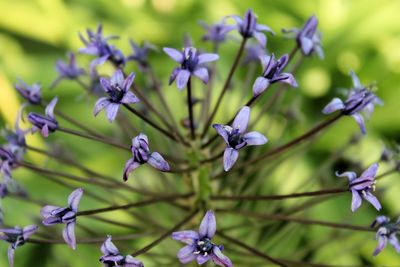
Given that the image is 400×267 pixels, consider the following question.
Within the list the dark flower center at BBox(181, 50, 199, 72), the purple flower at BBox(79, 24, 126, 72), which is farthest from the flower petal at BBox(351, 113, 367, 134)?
the purple flower at BBox(79, 24, 126, 72)

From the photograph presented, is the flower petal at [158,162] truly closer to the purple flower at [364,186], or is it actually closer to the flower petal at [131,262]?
the flower petal at [131,262]

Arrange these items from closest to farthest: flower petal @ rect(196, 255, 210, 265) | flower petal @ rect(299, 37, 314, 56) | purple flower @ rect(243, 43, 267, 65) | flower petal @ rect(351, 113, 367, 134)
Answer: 1. flower petal @ rect(196, 255, 210, 265)
2. flower petal @ rect(351, 113, 367, 134)
3. flower petal @ rect(299, 37, 314, 56)
4. purple flower @ rect(243, 43, 267, 65)

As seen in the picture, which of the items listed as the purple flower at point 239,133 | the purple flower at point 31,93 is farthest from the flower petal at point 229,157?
the purple flower at point 31,93

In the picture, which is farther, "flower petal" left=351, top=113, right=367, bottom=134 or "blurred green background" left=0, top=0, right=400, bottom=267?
"blurred green background" left=0, top=0, right=400, bottom=267

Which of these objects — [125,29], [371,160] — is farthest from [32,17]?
[371,160]

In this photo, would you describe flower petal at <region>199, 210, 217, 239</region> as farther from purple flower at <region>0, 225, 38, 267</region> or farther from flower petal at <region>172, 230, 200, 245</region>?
purple flower at <region>0, 225, 38, 267</region>

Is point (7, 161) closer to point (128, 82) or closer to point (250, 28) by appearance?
point (128, 82)

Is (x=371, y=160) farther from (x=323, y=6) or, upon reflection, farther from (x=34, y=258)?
(x=34, y=258)
